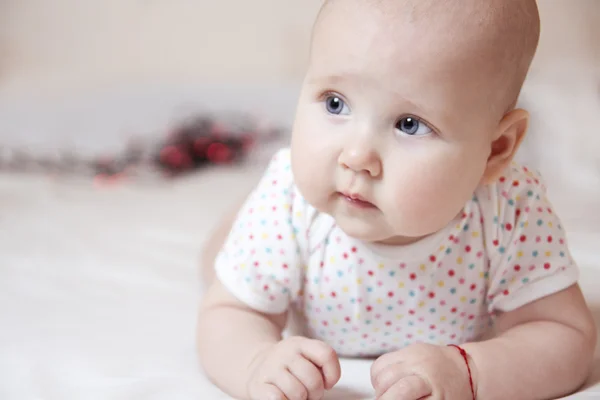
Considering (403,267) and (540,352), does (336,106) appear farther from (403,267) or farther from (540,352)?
(540,352)

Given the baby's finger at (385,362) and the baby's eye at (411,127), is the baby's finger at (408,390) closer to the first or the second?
the baby's finger at (385,362)

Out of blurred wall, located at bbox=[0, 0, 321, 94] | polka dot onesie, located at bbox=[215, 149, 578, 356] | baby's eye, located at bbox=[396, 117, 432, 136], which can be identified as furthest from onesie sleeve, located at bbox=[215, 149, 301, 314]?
blurred wall, located at bbox=[0, 0, 321, 94]

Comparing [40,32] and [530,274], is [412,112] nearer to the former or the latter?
[530,274]

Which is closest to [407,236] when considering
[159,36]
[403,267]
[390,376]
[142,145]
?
[403,267]

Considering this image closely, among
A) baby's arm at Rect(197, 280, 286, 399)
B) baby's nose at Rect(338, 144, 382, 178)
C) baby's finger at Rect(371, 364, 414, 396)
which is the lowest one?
baby's arm at Rect(197, 280, 286, 399)

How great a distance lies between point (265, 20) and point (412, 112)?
129 cm

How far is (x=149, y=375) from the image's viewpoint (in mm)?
892

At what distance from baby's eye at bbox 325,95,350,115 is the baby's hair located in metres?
0.09

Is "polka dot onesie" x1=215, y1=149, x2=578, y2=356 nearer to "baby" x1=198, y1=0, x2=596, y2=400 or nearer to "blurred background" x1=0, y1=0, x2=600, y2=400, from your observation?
"baby" x1=198, y1=0, x2=596, y2=400

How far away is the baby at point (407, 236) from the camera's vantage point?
27.8 inches

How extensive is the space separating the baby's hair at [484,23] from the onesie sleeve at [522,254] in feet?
0.60

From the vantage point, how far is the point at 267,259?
882mm

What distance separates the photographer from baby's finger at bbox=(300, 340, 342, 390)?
0.74 metres

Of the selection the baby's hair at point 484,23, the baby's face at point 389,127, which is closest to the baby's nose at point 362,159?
the baby's face at point 389,127
